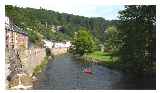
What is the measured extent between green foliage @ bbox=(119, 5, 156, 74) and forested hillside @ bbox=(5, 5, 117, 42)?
0.38 meters

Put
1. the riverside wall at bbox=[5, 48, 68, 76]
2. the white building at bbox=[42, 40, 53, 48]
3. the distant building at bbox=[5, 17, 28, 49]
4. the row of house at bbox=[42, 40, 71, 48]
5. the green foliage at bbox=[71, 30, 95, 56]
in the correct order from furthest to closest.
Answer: the white building at bbox=[42, 40, 53, 48], the row of house at bbox=[42, 40, 71, 48], the green foliage at bbox=[71, 30, 95, 56], the riverside wall at bbox=[5, 48, 68, 76], the distant building at bbox=[5, 17, 28, 49]

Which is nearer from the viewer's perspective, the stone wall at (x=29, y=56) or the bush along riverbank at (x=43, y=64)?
the stone wall at (x=29, y=56)

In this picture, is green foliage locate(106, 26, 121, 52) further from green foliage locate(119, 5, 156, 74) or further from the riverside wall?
the riverside wall

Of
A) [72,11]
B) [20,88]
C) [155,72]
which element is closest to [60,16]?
[72,11]

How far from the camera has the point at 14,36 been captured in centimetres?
607

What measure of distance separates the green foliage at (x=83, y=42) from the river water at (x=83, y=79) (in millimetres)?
199

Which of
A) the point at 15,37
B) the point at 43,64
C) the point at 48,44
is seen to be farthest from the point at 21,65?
the point at 43,64

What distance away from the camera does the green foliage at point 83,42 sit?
633 cm

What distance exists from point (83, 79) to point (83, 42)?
0.62 meters

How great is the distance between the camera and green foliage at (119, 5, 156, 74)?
616cm

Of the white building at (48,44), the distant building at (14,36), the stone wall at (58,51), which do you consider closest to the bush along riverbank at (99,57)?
the stone wall at (58,51)

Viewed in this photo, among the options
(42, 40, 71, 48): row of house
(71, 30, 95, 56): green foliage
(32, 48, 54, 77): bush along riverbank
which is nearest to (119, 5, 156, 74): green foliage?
(71, 30, 95, 56): green foliage

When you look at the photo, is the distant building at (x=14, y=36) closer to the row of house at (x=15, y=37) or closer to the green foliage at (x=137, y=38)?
the row of house at (x=15, y=37)

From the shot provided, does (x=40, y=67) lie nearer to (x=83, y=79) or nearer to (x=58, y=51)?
(x=58, y=51)
